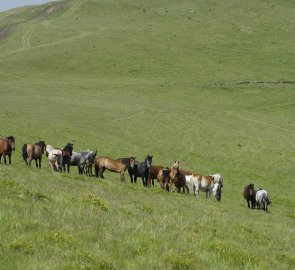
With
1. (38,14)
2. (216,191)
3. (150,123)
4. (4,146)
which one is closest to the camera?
(4,146)

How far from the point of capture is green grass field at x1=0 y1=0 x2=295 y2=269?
9891 millimetres

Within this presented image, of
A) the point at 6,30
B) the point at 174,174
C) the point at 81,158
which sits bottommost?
the point at 174,174

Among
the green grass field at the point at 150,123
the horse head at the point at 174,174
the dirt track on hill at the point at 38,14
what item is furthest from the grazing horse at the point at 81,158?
the dirt track on hill at the point at 38,14

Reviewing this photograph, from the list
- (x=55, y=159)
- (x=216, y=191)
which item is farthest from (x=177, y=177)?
(x=55, y=159)

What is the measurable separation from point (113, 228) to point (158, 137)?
3433cm

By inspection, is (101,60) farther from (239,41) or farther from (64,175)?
(64,175)

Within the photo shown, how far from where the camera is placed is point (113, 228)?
420 inches

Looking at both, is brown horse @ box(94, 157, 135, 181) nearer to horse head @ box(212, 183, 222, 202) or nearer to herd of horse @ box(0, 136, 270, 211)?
herd of horse @ box(0, 136, 270, 211)

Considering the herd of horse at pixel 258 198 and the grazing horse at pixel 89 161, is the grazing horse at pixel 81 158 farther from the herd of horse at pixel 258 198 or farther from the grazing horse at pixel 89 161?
the herd of horse at pixel 258 198

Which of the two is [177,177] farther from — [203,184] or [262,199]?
[262,199]

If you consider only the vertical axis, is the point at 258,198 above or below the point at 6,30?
below

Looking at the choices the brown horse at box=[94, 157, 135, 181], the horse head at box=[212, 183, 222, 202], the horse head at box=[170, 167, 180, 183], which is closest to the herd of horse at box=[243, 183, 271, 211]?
the horse head at box=[212, 183, 222, 202]

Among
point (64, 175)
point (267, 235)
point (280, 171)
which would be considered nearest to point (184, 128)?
point (280, 171)

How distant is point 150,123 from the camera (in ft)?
163
